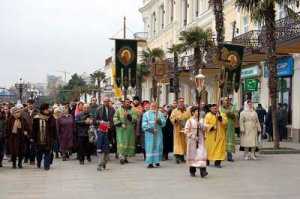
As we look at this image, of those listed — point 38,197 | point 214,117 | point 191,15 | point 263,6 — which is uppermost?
point 191,15

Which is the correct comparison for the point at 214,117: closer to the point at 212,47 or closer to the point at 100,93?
the point at 212,47

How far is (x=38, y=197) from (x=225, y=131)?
7.62 m

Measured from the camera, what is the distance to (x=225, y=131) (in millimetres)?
17953

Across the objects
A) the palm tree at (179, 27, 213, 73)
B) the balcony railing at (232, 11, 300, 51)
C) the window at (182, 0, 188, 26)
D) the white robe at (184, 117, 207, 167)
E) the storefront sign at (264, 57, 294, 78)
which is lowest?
the white robe at (184, 117, 207, 167)

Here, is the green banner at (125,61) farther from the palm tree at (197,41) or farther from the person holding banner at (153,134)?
the palm tree at (197,41)

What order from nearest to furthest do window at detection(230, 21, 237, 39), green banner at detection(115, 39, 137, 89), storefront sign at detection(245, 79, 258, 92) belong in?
green banner at detection(115, 39, 137, 89) → storefront sign at detection(245, 79, 258, 92) → window at detection(230, 21, 237, 39)

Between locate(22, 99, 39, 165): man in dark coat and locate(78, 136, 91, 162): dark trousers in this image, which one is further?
locate(78, 136, 91, 162): dark trousers

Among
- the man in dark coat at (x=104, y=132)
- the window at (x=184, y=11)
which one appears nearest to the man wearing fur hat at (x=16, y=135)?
the man in dark coat at (x=104, y=132)

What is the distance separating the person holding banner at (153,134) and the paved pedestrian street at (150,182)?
0.38 meters

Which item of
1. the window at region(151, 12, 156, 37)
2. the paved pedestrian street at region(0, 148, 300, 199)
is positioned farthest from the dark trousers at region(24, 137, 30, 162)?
the window at region(151, 12, 156, 37)

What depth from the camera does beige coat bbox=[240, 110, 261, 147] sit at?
743 inches

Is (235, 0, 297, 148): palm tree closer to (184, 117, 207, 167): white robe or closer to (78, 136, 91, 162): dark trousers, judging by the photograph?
(78, 136, 91, 162): dark trousers

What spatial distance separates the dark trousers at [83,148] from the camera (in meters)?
18.4

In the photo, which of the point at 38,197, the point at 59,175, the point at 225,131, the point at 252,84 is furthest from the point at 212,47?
the point at 38,197
